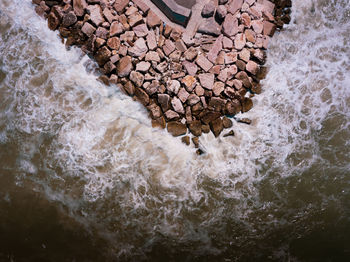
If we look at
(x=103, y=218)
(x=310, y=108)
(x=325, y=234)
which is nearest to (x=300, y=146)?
(x=310, y=108)

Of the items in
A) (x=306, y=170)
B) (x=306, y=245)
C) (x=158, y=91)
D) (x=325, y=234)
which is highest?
(x=306, y=170)

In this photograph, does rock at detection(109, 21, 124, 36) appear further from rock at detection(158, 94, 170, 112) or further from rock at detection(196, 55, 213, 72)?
rock at detection(196, 55, 213, 72)

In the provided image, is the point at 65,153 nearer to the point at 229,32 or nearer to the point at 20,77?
the point at 20,77

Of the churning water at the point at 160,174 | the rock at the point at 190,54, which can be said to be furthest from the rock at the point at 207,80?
the churning water at the point at 160,174

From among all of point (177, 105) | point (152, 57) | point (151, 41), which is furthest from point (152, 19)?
point (177, 105)

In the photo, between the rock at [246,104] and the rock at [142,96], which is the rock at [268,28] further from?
the rock at [142,96]

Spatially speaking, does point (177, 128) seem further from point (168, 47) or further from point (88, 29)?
point (88, 29)

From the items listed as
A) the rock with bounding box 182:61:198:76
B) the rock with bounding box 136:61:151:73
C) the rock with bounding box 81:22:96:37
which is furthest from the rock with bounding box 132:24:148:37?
the rock with bounding box 182:61:198:76
